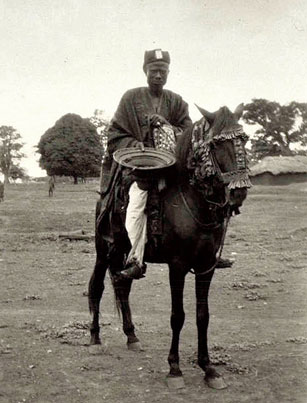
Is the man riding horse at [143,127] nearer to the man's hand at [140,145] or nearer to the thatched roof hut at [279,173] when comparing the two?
the man's hand at [140,145]

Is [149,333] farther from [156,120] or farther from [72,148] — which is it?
[72,148]

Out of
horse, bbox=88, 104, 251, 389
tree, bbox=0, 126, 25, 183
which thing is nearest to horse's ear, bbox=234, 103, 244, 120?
horse, bbox=88, 104, 251, 389

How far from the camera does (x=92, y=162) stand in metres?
72.9

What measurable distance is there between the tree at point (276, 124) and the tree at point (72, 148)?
24.1 metres

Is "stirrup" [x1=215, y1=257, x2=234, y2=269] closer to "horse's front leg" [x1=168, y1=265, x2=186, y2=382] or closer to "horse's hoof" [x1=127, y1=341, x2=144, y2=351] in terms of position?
"horse's front leg" [x1=168, y1=265, x2=186, y2=382]

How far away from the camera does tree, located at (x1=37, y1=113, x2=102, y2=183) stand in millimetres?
73375

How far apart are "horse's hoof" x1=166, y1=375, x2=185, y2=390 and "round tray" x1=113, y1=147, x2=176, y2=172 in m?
2.14

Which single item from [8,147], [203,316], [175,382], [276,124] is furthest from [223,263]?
[8,147]

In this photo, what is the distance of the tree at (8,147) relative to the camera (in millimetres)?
107181

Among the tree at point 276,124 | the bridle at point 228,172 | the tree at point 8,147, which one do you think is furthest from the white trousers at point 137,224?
the tree at point 8,147

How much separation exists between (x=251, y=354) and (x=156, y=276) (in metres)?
5.16

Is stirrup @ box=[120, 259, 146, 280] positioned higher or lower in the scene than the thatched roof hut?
lower

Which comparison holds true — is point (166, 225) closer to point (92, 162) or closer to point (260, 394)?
point (260, 394)

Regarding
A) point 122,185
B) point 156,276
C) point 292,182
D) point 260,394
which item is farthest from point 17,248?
point 292,182
